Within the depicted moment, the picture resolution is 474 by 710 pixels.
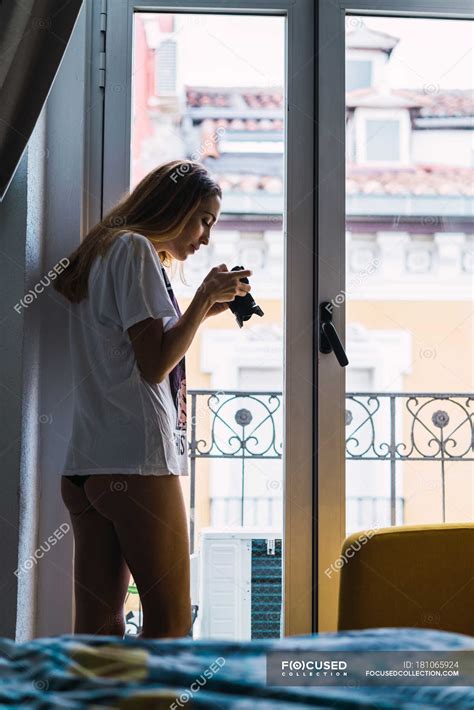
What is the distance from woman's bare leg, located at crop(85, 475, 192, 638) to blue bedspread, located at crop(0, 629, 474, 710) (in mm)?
634

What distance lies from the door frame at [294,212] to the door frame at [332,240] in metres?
0.03

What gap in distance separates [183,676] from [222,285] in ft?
3.64

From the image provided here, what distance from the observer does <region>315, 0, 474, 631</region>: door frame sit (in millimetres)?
2326

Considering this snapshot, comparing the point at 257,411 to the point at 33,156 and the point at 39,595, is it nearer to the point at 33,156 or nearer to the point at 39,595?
the point at 39,595

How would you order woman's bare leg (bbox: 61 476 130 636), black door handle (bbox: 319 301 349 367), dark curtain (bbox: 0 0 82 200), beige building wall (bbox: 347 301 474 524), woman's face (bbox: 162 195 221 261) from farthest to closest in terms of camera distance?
beige building wall (bbox: 347 301 474 524) < black door handle (bbox: 319 301 349 367) < woman's face (bbox: 162 195 221 261) < woman's bare leg (bbox: 61 476 130 636) < dark curtain (bbox: 0 0 82 200)

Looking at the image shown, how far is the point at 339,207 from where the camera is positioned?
93.9 inches

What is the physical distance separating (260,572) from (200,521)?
0.73ft

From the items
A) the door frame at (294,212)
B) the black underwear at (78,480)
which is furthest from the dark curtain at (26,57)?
the black underwear at (78,480)

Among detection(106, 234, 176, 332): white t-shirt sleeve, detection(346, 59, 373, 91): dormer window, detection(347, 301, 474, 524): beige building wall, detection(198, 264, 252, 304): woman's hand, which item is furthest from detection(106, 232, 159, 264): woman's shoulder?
detection(346, 59, 373, 91): dormer window

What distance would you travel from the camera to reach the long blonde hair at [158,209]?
79.4 inches

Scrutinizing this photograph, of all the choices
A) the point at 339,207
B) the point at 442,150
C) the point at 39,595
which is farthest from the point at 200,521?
the point at 442,150

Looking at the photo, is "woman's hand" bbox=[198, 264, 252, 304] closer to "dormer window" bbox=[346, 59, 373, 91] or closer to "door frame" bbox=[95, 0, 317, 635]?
Answer: "door frame" bbox=[95, 0, 317, 635]

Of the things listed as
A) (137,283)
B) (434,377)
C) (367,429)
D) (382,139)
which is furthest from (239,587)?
(382,139)

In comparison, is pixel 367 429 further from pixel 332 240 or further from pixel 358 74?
pixel 358 74
